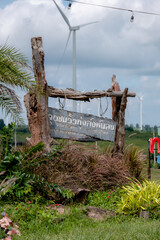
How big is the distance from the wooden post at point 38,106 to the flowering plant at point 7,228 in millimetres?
5435

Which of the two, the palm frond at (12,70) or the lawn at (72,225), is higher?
the palm frond at (12,70)

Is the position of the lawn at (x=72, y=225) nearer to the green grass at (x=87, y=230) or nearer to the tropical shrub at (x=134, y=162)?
the green grass at (x=87, y=230)

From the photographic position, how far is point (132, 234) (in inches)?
230

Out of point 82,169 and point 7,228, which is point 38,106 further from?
point 7,228

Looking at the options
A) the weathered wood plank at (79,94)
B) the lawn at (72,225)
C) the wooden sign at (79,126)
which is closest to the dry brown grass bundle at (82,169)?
the wooden sign at (79,126)

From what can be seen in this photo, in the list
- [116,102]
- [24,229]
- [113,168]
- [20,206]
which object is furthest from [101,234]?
[116,102]

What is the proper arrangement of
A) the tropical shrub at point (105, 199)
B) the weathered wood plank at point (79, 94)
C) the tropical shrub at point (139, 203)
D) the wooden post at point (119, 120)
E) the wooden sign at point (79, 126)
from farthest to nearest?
the wooden post at point (119, 120) < the weathered wood plank at point (79, 94) < the wooden sign at point (79, 126) < the tropical shrub at point (105, 199) < the tropical shrub at point (139, 203)

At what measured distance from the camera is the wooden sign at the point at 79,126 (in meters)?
10.8

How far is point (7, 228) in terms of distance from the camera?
4.57 metres

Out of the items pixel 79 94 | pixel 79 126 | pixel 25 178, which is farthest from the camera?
pixel 79 94

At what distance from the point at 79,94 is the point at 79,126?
1.09 m

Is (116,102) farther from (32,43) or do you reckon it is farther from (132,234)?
(132,234)

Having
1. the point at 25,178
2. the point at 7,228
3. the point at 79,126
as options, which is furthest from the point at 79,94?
the point at 7,228

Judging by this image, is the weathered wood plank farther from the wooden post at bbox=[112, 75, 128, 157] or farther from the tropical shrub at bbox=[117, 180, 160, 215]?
the tropical shrub at bbox=[117, 180, 160, 215]
